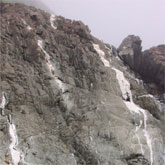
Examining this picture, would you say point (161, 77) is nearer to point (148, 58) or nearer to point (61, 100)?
point (148, 58)

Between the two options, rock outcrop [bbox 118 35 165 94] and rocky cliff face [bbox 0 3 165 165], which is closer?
rocky cliff face [bbox 0 3 165 165]

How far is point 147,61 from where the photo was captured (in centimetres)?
4891

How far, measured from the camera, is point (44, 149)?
20.1 meters

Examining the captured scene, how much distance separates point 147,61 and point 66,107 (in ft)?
108

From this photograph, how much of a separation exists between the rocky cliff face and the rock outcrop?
1318cm

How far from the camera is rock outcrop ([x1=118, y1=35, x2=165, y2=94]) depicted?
44.2 meters

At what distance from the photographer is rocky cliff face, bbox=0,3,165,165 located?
811 inches

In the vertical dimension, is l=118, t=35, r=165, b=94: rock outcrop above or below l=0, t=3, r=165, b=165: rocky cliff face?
above

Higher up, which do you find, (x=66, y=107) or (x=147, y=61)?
(x=147, y=61)

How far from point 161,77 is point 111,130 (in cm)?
2746

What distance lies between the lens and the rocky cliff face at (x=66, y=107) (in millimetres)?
20594

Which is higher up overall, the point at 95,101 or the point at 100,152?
the point at 95,101

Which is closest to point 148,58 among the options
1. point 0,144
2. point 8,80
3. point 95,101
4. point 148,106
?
point 148,106

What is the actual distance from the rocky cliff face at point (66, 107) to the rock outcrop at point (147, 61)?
13.2 m
